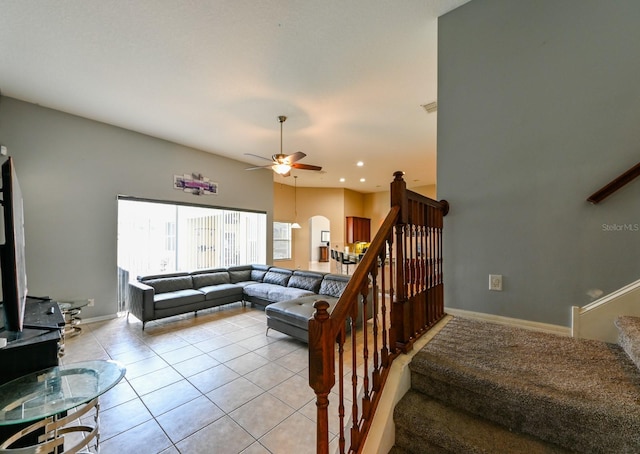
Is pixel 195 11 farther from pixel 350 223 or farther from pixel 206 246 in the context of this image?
pixel 350 223

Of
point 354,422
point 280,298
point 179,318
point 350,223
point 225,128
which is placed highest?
point 225,128

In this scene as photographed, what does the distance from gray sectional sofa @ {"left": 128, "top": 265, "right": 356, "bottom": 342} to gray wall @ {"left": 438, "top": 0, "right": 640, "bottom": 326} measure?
2125 millimetres

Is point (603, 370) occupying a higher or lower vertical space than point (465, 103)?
lower

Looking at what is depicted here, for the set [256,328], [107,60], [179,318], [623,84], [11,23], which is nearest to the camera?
[623,84]

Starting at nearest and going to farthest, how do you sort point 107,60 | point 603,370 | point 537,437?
point 537,437, point 603,370, point 107,60

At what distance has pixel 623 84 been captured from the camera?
5.09ft

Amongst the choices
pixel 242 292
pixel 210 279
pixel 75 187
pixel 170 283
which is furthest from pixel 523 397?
pixel 75 187

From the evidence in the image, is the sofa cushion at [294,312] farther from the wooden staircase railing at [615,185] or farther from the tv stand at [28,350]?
the wooden staircase railing at [615,185]

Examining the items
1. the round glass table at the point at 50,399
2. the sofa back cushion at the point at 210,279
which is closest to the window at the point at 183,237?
the sofa back cushion at the point at 210,279

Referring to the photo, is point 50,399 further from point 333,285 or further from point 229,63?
point 333,285

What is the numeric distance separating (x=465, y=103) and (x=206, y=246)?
5.88m

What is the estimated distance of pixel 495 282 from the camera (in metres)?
1.90

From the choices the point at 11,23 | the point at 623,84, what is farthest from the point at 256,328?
the point at 623,84

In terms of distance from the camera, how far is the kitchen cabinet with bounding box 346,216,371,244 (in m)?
9.87
